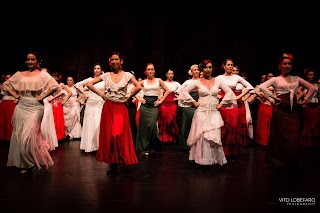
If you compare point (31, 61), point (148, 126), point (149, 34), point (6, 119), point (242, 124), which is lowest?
point (6, 119)

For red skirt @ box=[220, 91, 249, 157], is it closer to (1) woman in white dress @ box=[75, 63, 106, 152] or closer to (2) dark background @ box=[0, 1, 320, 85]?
(1) woman in white dress @ box=[75, 63, 106, 152]

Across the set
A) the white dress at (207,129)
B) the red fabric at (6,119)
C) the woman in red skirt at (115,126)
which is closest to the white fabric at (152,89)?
the white dress at (207,129)

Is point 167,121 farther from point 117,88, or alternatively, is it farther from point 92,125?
point 117,88

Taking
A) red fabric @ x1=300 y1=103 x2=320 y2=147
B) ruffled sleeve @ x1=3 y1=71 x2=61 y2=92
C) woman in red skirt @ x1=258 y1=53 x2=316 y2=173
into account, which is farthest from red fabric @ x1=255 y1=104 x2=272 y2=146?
ruffled sleeve @ x1=3 y1=71 x2=61 y2=92

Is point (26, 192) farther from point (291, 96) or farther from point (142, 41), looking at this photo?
point (142, 41)

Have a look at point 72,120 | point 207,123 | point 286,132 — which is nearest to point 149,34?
point 72,120

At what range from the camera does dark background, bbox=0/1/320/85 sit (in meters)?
10.5

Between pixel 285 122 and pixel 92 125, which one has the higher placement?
pixel 285 122

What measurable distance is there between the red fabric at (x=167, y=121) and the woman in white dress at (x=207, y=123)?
8.79 ft

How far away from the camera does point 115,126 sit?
4.87m

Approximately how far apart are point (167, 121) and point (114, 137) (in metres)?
3.56

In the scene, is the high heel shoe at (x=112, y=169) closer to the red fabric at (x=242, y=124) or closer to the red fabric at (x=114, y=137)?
the red fabric at (x=114, y=137)

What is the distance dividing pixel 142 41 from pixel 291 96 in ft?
23.0

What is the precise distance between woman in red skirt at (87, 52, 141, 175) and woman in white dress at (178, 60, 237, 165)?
1.06 metres
